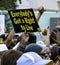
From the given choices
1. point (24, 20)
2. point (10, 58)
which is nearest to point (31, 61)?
point (10, 58)

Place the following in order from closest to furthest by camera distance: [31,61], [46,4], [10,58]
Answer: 1. [31,61]
2. [10,58]
3. [46,4]

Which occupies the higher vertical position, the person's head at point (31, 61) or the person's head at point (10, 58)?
the person's head at point (31, 61)

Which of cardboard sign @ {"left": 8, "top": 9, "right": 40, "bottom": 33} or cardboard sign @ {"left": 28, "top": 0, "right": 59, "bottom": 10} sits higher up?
cardboard sign @ {"left": 28, "top": 0, "right": 59, "bottom": 10}

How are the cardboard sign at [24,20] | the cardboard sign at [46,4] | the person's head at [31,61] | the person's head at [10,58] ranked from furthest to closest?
1. the cardboard sign at [46,4]
2. the cardboard sign at [24,20]
3. the person's head at [10,58]
4. the person's head at [31,61]

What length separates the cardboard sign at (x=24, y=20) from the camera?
5.53 metres

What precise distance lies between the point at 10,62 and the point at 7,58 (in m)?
0.07

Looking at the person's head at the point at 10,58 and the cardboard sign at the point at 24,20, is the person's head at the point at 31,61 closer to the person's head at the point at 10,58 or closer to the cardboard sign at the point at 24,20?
the person's head at the point at 10,58

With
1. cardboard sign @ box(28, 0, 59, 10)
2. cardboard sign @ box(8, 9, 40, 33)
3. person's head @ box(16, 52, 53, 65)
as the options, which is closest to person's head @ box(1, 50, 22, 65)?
person's head @ box(16, 52, 53, 65)

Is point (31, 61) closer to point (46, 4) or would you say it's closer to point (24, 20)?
point (24, 20)

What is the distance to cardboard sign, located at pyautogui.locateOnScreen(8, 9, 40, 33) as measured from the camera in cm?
553

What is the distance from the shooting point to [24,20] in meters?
5.64

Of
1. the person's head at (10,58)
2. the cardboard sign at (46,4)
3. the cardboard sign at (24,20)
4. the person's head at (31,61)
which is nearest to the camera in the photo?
the person's head at (31,61)

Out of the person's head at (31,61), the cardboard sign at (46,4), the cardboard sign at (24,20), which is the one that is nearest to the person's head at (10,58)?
the person's head at (31,61)

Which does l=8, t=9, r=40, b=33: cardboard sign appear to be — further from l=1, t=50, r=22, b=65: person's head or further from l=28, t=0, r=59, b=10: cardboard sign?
l=1, t=50, r=22, b=65: person's head
